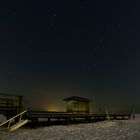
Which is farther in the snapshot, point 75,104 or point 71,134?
point 75,104

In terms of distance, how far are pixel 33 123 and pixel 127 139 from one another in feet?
42.9

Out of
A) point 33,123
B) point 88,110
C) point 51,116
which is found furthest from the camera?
point 88,110

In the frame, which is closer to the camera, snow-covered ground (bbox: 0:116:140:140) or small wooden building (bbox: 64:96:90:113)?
snow-covered ground (bbox: 0:116:140:140)

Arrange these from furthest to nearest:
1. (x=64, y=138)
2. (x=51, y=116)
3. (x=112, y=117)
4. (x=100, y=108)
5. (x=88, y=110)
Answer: (x=100, y=108), (x=112, y=117), (x=88, y=110), (x=51, y=116), (x=64, y=138)

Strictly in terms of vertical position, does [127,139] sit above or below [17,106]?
below

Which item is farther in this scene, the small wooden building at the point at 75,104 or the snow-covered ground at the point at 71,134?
the small wooden building at the point at 75,104

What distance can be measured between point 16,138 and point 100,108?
163 ft

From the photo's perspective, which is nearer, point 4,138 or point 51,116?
point 4,138

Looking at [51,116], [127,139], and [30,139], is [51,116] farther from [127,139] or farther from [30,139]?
[127,139]

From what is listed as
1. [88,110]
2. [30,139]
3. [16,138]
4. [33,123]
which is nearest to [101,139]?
[30,139]

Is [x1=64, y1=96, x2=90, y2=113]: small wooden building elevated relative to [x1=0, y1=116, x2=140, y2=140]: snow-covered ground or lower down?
elevated

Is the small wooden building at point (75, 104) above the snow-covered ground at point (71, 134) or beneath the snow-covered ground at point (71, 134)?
above

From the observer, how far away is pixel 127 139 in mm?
16828

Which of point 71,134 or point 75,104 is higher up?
point 75,104
